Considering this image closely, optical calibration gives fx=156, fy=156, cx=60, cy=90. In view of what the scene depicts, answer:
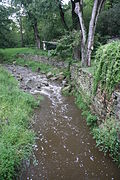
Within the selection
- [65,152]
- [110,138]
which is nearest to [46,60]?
[65,152]

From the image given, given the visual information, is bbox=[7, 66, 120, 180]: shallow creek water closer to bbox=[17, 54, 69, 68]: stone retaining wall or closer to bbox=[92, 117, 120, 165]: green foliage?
bbox=[92, 117, 120, 165]: green foliage

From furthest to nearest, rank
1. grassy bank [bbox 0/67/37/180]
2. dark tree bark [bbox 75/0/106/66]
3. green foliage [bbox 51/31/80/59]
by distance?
green foliage [bbox 51/31/80/59], dark tree bark [bbox 75/0/106/66], grassy bank [bbox 0/67/37/180]

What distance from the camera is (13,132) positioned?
4176mm

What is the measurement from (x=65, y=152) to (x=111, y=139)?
126 centimetres

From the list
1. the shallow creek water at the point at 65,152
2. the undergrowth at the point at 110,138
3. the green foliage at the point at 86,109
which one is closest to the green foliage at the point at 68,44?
the green foliage at the point at 86,109

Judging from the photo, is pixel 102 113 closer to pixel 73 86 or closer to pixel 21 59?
pixel 73 86

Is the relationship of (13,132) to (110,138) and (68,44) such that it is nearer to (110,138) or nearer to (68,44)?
(110,138)

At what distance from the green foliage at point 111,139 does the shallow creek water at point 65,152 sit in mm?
184

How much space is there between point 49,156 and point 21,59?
16307 mm

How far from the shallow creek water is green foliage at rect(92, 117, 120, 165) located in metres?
0.18

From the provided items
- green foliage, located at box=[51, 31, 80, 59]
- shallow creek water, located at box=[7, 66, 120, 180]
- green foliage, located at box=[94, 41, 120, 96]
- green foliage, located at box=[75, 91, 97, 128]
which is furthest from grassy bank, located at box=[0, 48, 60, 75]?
green foliage, located at box=[94, 41, 120, 96]

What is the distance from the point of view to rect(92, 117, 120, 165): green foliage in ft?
12.0

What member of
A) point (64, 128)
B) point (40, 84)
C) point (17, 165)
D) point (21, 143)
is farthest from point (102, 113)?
point (40, 84)

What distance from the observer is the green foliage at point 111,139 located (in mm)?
3672
